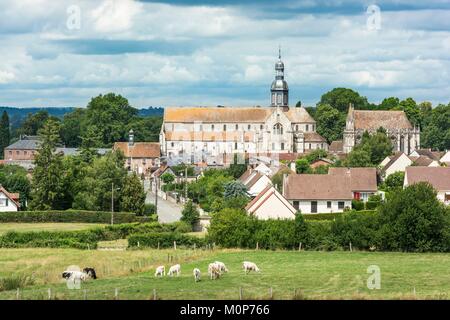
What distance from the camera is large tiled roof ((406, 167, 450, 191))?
77.1 m

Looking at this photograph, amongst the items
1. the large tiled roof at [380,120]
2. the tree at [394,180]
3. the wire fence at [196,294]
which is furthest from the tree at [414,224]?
the large tiled roof at [380,120]

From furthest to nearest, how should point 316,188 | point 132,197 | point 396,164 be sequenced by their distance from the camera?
point 396,164 < point 132,197 < point 316,188

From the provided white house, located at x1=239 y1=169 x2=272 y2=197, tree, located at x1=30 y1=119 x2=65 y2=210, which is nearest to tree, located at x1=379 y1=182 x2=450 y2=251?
white house, located at x1=239 y1=169 x2=272 y2=197

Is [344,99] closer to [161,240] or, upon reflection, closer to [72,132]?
[72,132]

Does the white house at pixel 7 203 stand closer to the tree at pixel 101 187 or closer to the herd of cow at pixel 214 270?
the tree at pixel 101 187

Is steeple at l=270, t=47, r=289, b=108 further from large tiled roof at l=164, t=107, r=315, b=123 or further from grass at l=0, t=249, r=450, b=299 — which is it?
grass at l=0, t=249, r=450, b=299

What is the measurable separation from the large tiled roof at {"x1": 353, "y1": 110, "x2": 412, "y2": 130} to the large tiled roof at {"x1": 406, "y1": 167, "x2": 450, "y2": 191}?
161ft

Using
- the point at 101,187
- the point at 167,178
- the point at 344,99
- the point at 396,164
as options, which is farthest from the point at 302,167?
the point at 344,99

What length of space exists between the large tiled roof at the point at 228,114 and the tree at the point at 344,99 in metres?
17.9

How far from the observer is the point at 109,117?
495 ft

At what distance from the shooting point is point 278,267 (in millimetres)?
40031

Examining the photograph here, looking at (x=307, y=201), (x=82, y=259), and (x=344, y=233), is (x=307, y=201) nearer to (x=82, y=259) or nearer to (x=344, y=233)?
(x=344, y=233)

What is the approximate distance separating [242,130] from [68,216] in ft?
229
